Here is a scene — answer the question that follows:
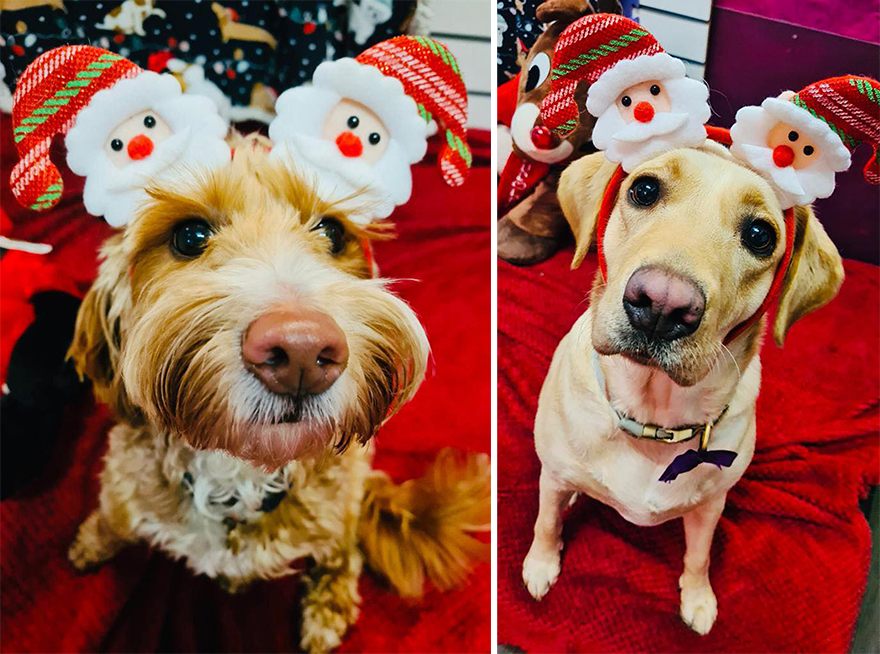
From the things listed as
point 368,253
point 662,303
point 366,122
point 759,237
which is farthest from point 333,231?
point 759,237

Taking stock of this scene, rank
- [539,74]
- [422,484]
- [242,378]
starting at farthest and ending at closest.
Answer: [422,484]
[539,74]
[242,378]

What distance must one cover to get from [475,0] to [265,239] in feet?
1.87

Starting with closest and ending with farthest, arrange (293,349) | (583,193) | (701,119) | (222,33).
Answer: (293,349)
(701,119)
(583,193)
(222,33)

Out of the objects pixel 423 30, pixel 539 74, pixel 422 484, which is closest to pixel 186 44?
pixel 423 30

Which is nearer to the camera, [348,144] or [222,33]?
[348,144]

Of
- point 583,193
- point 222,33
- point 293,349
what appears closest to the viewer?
point 293,349

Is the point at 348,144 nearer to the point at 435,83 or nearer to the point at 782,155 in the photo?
the point at 435,83

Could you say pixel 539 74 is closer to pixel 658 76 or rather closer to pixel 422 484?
pixel 658 76

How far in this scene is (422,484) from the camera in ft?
3.84

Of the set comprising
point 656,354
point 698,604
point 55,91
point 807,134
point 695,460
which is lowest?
point 698,604

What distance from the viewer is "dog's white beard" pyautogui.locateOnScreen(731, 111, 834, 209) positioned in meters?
0.87

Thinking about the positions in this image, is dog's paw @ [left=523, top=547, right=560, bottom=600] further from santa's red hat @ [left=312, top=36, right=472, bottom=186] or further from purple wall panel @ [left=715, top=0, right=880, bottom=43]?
purple wall panel @ [left=715, top=0, right=880, bottom=43]

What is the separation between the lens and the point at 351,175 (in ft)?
3.13

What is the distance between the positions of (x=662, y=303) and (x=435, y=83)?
0.50 m
